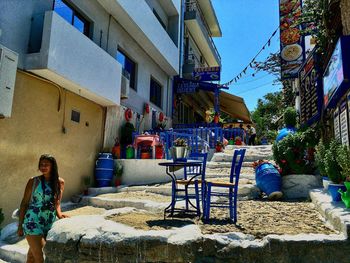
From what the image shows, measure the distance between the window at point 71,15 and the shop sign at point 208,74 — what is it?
878 centimetres

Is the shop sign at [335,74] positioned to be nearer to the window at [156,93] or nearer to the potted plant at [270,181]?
the potted plant at [270,181]

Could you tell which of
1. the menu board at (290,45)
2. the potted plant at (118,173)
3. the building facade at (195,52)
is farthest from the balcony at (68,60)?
the building facade at (195,52)

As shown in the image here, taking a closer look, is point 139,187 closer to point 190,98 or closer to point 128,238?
point 128,238

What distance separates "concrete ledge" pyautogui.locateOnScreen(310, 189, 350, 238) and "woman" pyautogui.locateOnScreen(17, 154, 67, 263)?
337 cm

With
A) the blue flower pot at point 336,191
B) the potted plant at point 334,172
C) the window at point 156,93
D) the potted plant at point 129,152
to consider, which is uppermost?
the window at point 156,93

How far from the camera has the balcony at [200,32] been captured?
755 inches

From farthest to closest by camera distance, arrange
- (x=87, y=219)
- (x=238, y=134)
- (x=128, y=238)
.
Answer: (x=238, y=134), (x=87, y=219), (x=128, y=238)

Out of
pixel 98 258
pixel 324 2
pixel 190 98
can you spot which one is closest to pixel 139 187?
pixel 98 258

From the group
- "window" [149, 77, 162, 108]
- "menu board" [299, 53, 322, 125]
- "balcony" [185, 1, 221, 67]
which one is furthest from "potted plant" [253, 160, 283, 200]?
"balcony" [185, 1, 221, 67]

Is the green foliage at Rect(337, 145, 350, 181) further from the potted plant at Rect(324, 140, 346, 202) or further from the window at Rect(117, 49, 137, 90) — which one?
the window at Rect(117, 49, 137, 90)

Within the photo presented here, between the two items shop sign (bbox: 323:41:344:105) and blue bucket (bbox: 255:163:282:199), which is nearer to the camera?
shop sign (bbox: 323:41:344:105)

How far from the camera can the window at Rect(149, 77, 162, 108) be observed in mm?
15594

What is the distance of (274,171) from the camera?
7.22 metres

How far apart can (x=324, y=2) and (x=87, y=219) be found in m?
6.83
